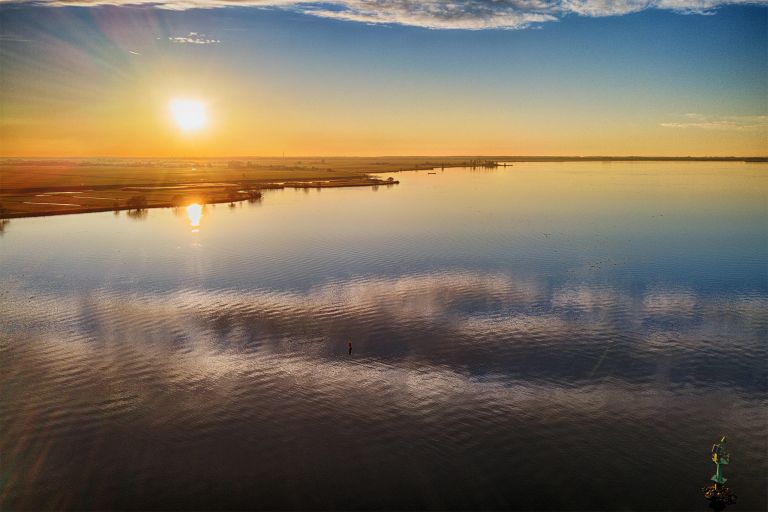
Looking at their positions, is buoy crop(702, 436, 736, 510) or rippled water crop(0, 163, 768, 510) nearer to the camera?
buoy crop(702, 436, 736, 510)

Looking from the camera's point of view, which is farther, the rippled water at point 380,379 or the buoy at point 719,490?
the rippled water at point 380,379

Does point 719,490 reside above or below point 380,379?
below

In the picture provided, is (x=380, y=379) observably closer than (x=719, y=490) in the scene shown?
No

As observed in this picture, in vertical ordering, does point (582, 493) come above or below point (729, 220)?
below

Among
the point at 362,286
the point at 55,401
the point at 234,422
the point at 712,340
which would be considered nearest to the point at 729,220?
the point at 712,340

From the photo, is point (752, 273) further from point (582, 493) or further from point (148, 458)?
point (148, 458)

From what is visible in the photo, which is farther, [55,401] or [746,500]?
[55,401]

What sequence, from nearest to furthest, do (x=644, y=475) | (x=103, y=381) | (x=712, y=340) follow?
(x=644, y=475), (x=103, y=381), (x=712, y=340)

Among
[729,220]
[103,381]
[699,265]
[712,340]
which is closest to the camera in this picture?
[103,381]
